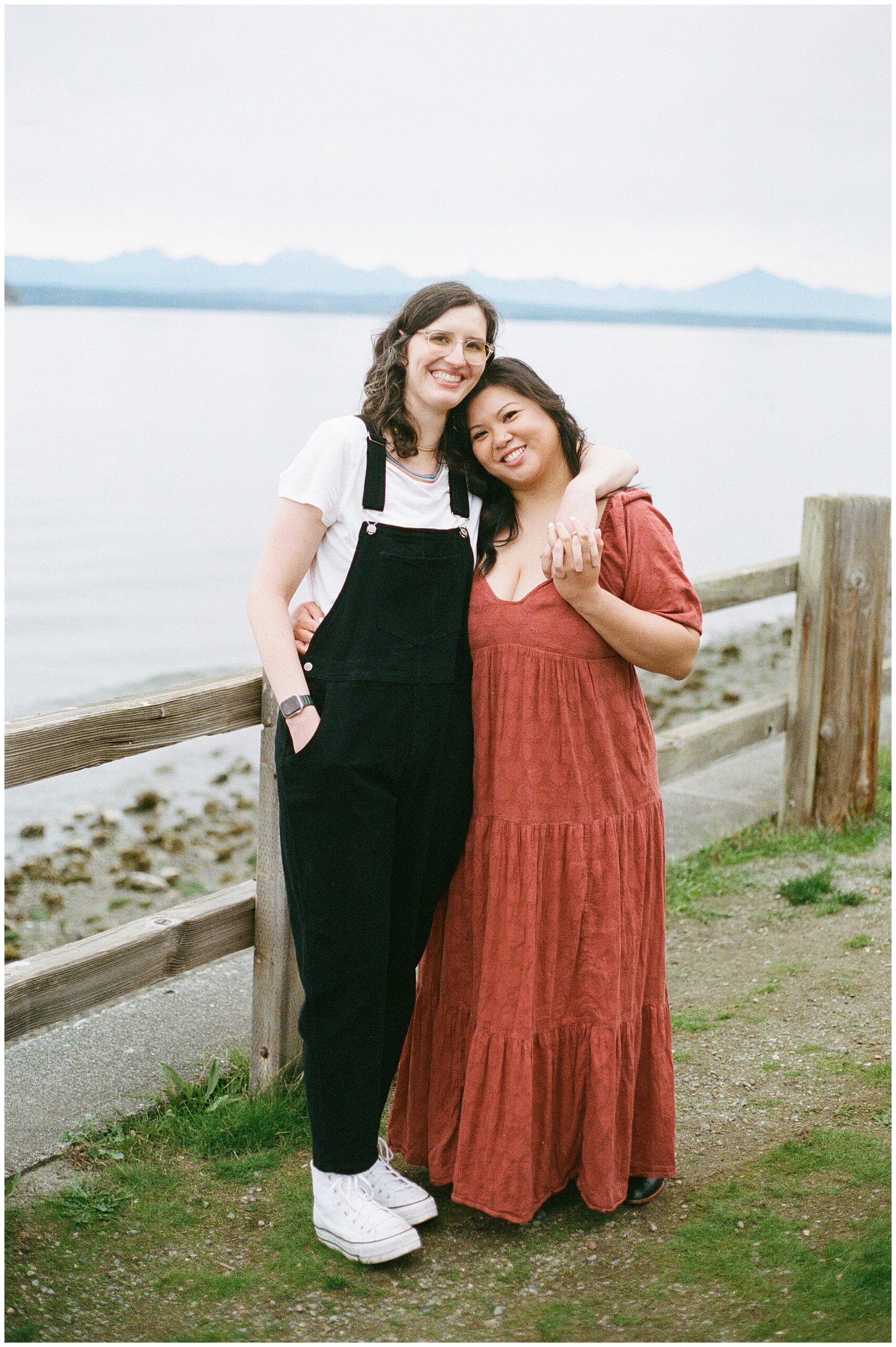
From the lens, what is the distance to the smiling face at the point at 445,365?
2.76m

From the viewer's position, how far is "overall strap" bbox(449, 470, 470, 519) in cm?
286

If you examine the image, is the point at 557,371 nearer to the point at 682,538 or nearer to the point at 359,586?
the point at 682,538

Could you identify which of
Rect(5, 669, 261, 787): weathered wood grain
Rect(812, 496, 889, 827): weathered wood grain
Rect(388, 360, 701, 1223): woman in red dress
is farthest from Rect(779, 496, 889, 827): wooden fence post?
Rect(5, 669, 261, 787): weathered wood grain

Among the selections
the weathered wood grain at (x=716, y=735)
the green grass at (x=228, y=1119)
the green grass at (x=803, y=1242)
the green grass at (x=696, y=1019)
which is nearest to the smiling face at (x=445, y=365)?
the green grass at (x=228, y=1119)

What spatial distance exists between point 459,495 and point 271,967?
1.32 m

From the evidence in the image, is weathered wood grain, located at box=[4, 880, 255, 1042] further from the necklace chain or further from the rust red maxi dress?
the necklace chain

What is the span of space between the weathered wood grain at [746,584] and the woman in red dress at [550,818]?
1897 millimetres

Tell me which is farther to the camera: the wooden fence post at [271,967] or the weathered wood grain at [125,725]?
the wooden fence post at [271,967]

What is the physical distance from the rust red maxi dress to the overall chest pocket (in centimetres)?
8

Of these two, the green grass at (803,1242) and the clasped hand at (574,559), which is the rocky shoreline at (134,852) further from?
the clasped hand at (574,559)

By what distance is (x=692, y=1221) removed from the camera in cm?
293

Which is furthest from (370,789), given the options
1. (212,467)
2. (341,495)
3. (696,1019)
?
(212,467)

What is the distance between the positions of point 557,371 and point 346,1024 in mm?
35259

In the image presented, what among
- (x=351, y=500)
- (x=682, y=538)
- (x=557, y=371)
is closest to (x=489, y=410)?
(x=351, y=500)
